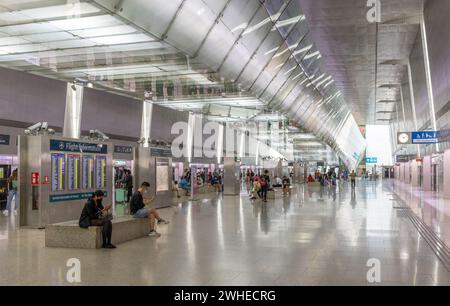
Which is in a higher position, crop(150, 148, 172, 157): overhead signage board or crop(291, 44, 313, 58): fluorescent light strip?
crop(291, 44, 313, 58): fluorescent light strip

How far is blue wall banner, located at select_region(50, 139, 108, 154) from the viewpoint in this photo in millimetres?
14367

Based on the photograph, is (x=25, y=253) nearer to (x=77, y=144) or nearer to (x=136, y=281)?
(x=136, y=281)

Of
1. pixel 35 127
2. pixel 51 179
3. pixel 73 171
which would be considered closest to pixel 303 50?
pixel 73 171

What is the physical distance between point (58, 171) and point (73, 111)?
9.57m

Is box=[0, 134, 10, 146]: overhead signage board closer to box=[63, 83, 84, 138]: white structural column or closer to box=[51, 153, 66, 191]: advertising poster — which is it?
box=[63, 83, 84, 138]: white structural column

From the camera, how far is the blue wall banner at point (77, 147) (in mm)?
A: 14367

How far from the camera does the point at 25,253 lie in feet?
Answer: 30.6

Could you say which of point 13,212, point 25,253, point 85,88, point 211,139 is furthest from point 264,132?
point 25,253

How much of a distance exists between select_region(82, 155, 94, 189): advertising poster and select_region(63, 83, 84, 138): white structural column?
297 inches

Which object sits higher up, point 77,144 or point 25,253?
point 77,144

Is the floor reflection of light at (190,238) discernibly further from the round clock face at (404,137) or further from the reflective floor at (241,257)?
the round clock face at (404,137)

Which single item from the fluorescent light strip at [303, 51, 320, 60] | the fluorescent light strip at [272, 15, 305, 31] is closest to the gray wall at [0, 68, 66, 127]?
the fluorescent light strip at [272, 15, 305, 31]

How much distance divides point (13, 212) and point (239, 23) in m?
11.1

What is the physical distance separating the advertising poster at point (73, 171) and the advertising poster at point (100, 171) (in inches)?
40.4
